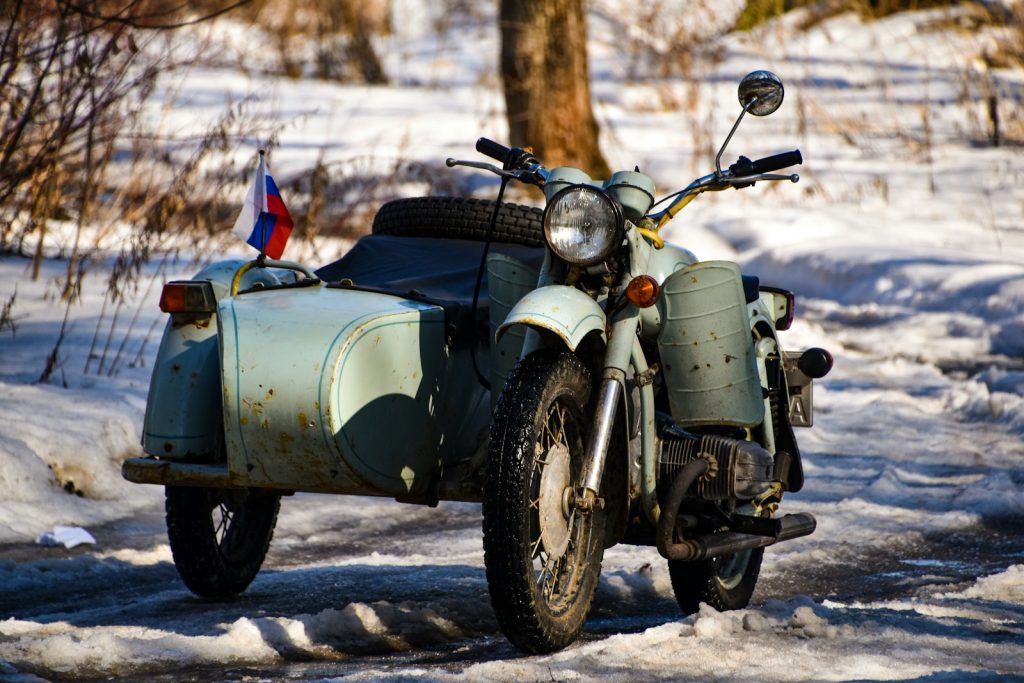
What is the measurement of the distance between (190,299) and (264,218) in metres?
0.38

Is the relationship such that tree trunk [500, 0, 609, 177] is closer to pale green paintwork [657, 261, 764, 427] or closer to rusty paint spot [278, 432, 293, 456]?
pale green paintwork [657, 261, 764, 427]

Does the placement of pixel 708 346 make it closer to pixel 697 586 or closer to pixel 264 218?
pixel 697 586

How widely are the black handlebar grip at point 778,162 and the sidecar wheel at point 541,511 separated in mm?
895

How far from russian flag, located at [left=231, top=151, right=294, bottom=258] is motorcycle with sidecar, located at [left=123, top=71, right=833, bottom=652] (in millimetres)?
97

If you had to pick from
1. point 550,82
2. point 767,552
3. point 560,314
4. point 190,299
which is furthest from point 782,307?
point 550,82

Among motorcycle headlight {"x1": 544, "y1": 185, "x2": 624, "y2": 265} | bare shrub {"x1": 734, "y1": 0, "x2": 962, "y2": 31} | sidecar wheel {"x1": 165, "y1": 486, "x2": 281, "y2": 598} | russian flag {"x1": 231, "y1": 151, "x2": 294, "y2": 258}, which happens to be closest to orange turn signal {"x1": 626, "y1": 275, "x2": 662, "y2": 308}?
motorcycle headlight {"x1": 544, "y1": 185, "x2": 624, "y2": 265}

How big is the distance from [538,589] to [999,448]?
3944mm

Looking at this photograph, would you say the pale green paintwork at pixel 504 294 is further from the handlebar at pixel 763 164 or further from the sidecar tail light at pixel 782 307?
the sidecar tail light at pixel 782 307

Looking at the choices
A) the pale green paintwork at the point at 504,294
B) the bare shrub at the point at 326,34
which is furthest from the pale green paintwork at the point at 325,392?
the bare shrub at the point at 326,34

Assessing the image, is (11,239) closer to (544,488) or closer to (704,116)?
(544,488)

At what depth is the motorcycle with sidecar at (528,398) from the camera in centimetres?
351

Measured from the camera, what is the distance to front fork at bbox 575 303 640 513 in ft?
11.5

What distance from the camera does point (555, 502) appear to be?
11.6 ft

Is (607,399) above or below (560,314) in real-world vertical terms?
below
